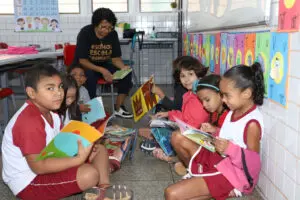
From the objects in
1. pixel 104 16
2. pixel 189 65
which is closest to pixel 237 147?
pixel 189 65

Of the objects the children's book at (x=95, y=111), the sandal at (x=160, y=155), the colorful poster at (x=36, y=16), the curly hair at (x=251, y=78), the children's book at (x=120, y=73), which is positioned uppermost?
the colorful poster at (x=36, y=16)

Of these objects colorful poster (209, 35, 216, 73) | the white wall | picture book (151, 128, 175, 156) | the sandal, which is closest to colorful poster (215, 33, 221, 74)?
colorful poster (209, 35, 216, 73)

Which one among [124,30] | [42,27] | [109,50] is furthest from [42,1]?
[109,50]

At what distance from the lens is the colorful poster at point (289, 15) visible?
125cm

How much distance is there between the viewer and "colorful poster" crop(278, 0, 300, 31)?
125 cm

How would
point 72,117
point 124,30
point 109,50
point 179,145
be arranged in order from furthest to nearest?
point 124,30 → point 109,50 → point 72,117 → point 179,145

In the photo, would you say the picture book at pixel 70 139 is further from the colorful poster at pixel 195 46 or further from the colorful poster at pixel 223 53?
the colorful poster at pixel 195 46

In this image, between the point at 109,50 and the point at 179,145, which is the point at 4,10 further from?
the point at 179,145

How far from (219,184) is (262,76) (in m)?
0.53

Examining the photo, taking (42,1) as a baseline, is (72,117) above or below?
below

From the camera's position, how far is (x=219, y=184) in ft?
5.28

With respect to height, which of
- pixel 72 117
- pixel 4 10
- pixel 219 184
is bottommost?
pixel 219 184

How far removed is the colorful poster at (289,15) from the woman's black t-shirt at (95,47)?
246 cm

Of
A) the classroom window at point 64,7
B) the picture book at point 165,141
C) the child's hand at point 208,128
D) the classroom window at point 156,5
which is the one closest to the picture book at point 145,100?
the picture book at point 165,141
